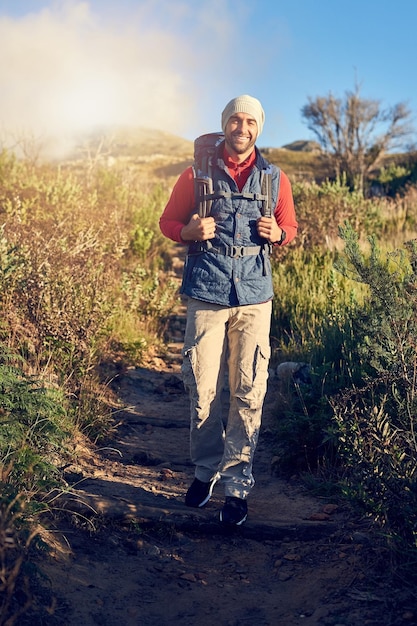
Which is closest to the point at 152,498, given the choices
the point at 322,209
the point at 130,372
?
the point at 130,372

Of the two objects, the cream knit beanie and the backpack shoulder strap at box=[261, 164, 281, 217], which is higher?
the cream knit beanie

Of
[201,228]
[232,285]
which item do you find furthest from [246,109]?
[232,285]

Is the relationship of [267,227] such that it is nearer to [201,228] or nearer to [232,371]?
[201,228]

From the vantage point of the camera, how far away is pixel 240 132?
416cm

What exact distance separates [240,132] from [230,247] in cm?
62

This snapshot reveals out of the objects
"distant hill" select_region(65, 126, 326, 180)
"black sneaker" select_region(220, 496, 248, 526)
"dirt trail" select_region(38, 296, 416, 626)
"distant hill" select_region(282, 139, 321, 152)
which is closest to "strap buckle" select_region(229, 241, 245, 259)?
"black sneaker" select_region(220, 496, 248, 526)

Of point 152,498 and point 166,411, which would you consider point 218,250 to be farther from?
point 166,411

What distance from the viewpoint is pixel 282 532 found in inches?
169

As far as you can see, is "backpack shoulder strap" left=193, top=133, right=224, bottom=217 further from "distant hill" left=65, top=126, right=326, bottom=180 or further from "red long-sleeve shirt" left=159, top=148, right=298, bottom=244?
"distant hill" left=65, top=126, right=326, bottom=180

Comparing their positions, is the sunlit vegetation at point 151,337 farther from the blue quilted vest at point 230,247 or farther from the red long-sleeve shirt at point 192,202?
the blue quilted vest at point 230,247

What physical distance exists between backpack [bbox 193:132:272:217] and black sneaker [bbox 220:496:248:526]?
1571mm

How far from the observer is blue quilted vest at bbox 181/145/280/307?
4.14 metres

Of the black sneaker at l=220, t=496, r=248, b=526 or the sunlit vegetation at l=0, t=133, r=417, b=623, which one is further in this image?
the black sneaker at l=220, t=496, r=248, b=526

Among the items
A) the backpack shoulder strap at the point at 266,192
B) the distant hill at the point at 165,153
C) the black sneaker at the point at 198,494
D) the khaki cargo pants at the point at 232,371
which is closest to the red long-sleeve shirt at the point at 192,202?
the backpack shoulder strap at the point at 266,192
